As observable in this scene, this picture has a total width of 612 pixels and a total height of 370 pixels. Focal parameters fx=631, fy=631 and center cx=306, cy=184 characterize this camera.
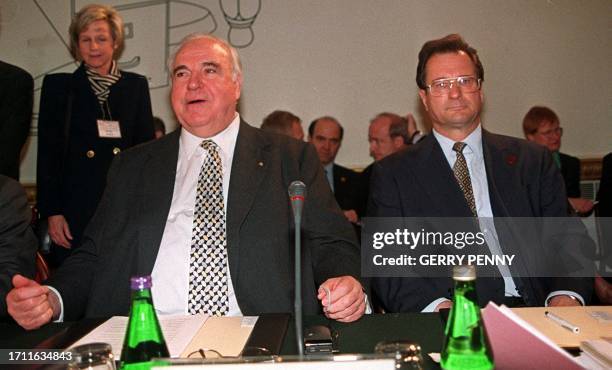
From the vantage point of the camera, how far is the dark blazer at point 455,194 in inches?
91.7

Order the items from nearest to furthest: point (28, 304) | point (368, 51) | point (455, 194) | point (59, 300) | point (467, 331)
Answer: point (467, 331) < point (28, 304) < point (59, 300) < point (455, 194) < point (368, 51)

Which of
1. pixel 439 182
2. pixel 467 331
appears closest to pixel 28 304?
pixel 467 331

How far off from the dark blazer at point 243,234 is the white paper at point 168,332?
38cm

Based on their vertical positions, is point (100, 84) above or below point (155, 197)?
above

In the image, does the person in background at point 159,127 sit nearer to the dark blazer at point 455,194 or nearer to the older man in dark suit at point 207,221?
the older man in dark suit at point 207,221

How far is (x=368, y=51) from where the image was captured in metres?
5.34

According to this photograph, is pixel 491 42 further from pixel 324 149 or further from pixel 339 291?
pixel 339 291

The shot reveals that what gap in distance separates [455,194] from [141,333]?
162 cm

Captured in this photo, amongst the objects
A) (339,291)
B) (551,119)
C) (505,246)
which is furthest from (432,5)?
(339,291)

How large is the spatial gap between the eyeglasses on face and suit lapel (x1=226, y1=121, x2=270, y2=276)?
72 centimetres

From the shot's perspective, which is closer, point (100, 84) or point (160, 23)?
point (100, 84)

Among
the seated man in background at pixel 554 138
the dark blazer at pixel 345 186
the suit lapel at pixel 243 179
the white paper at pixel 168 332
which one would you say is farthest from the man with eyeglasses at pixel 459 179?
the seated man in background at pixel 554 138

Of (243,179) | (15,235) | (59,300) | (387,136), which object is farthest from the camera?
(387,136)

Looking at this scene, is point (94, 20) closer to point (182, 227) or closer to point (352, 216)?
point (182, 227)
